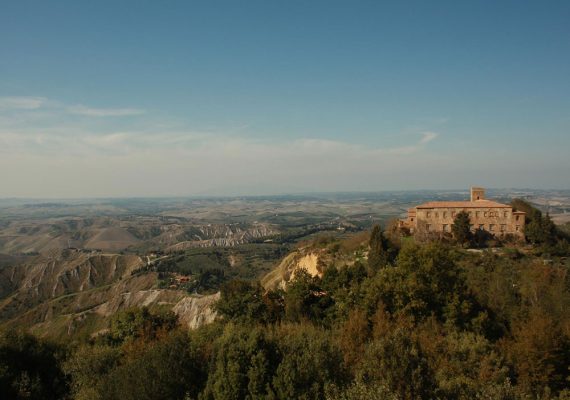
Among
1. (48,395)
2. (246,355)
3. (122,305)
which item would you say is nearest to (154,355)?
(246,355)

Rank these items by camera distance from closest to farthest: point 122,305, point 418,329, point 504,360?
point 504,360 → point 418,329 → point 122,305

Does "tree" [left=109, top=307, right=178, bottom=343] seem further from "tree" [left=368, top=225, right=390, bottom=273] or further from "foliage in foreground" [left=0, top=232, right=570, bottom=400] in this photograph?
"tree" [left=368, top=225, right=390, bottom=273]

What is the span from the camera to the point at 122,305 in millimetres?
94812

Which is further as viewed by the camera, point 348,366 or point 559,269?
point 559,269

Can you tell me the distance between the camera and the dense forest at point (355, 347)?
18.6m

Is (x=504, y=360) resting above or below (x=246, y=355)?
below

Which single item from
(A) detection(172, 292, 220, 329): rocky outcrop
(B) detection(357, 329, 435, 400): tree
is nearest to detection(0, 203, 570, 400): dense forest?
(B) detection(357, 329, 435, 400): tree

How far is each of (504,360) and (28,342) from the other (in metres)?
32.1

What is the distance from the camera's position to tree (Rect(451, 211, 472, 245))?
46.5 m

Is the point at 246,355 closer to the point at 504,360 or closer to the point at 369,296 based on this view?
the point at 369,296

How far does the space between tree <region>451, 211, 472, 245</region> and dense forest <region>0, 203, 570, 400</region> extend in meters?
6.83

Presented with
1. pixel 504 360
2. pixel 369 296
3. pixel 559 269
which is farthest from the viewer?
pixel 559 269

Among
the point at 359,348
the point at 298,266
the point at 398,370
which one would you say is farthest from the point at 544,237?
the point at 398,370

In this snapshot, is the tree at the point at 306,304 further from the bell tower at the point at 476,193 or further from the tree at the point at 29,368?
the bell tower at the point at 476,193
